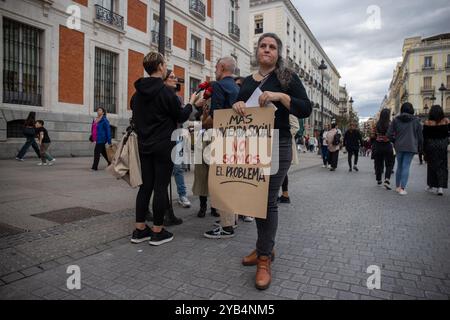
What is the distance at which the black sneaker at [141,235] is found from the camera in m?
3.58

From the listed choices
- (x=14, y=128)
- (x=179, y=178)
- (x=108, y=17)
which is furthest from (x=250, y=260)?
(x=108, y=17)

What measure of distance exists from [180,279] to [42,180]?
599cm

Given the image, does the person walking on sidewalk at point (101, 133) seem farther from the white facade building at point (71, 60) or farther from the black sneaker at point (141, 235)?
the black sneaker at point (141, 235)

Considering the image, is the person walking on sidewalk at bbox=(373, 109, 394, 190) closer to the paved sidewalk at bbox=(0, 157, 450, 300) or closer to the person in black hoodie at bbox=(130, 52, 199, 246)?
the paved sidewalk at bbox=(0, 157, 450, 300)

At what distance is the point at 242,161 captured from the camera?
2863 mm

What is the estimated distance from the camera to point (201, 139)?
176 inches

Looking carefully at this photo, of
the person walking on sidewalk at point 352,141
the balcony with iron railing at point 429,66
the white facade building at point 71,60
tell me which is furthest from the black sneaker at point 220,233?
the balcony with iron railing at point 429,66

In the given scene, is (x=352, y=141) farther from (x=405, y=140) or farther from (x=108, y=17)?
(x=108, y=17)

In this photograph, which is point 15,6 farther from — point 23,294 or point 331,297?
point 331,297

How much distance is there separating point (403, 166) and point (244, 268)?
5595mm

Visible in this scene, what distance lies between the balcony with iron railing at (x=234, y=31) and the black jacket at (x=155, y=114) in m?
25.0

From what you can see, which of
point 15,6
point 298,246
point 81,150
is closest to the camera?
point 298,246

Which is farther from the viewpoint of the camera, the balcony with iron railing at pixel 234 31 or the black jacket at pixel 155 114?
the balcony with iron railing at pixel 234 31
